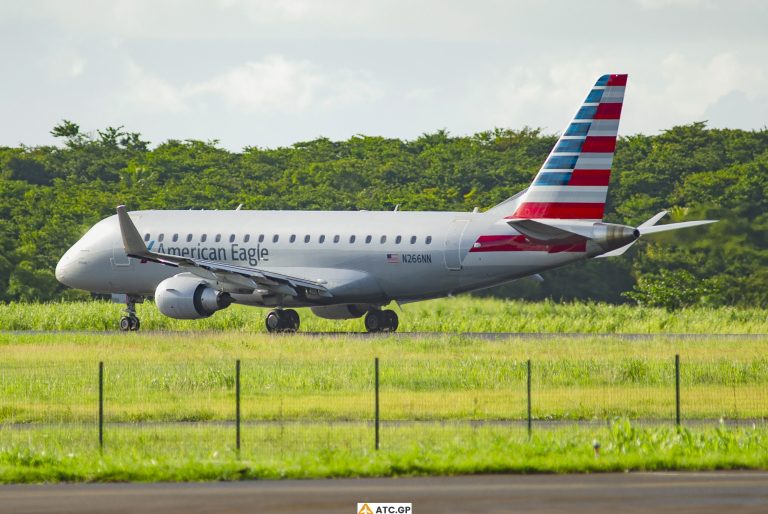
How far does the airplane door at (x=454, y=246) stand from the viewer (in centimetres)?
4950

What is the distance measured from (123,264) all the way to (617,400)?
2533cm

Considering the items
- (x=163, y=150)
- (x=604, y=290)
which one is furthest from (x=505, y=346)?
(x=163, y=150)

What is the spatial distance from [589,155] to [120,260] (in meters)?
17.4

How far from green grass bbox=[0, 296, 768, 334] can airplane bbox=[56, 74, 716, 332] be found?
261 cm

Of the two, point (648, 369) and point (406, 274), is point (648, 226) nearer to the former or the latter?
point (406, 274)

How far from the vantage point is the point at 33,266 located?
8506 centimetres

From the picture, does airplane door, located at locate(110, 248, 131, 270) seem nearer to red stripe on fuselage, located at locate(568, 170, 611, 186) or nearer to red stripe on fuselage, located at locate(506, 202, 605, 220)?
red stripe on fuselage, located at locate(506, 202, 605, 220)

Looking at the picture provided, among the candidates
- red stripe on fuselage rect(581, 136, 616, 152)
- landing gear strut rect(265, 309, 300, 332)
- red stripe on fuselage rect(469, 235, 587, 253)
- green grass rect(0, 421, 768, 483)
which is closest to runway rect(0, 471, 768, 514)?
green grass rect(0, 421, 768, 483)

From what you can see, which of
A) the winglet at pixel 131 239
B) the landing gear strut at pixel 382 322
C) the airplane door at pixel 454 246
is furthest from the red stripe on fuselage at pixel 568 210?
the winglet at pixel 131 239

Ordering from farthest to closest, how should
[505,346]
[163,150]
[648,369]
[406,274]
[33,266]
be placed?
[163,150] < [33,266] < [406,274] < [505,346] < [648,369]

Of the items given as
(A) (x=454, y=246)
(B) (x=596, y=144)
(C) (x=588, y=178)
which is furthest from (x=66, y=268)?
(B) (x=596, y=144)

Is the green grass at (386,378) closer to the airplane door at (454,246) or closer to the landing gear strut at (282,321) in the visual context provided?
the airplane door at (454,246)

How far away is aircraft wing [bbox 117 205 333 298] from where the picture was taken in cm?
5025

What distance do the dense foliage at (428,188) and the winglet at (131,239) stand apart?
2189 cm
